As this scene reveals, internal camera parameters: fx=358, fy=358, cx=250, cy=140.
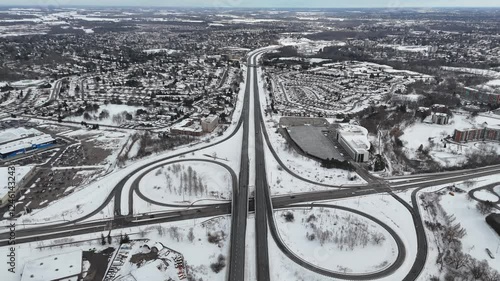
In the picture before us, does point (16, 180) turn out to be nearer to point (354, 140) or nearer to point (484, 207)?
point (354, 140)

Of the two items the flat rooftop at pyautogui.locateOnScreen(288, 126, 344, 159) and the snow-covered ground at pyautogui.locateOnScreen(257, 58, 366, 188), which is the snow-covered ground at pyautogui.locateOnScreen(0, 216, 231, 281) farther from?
the flat rooftop at pyautogui.locateOnScreen(288, 126, 344, 159)

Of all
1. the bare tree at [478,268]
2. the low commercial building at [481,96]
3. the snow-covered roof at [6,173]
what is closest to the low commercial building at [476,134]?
the low commercial building at [481,96]

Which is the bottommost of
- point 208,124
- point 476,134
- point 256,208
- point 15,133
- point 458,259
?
point 458,259

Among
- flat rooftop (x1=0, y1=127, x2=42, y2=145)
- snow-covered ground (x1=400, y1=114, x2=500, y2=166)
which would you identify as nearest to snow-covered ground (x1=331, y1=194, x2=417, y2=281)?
snow-covered ground (x1=400, y1=114, x2=500, y2=166)

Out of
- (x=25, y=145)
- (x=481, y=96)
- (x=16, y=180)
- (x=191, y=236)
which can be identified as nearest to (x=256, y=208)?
(x=191, y=236)

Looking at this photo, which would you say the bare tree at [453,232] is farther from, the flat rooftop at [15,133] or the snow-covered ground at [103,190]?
the flat rooftop at [15,133]

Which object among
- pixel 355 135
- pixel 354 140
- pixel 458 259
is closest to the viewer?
pixel 458 259

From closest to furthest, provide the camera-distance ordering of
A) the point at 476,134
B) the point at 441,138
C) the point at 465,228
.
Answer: the point at 465,228 → the point at 476,134 → the point at 441,138
